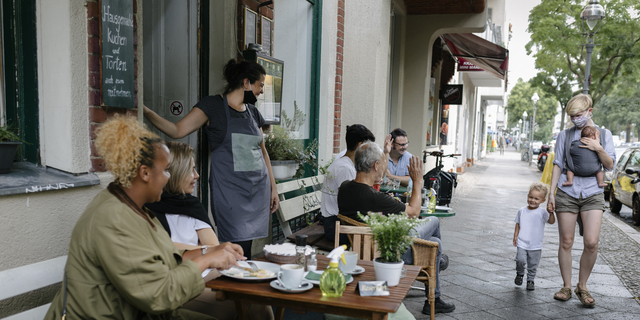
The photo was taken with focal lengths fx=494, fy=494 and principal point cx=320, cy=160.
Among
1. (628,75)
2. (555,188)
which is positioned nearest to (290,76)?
(555,188)

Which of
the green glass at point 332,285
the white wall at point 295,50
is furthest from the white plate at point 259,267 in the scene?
the white wall at point 295,50

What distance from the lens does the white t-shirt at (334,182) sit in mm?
4422

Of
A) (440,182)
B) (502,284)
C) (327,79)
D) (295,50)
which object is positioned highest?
(295,50)

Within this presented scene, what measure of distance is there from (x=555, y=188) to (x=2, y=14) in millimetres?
4770

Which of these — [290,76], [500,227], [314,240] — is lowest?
[500,227]

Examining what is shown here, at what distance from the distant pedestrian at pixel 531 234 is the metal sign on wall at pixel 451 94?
9364mm

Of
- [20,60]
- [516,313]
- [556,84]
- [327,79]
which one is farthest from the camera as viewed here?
[556,84]

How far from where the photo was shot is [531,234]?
506 centimetres

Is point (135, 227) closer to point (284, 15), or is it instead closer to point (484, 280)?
point (284, 15)

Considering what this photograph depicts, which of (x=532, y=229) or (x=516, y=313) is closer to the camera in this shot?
(x=516, y=313)

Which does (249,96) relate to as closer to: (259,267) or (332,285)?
(259,267)

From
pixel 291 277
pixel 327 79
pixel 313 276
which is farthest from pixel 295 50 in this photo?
pixel 291 277

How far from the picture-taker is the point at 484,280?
5.47m

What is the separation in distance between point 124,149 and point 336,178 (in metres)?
2.94
